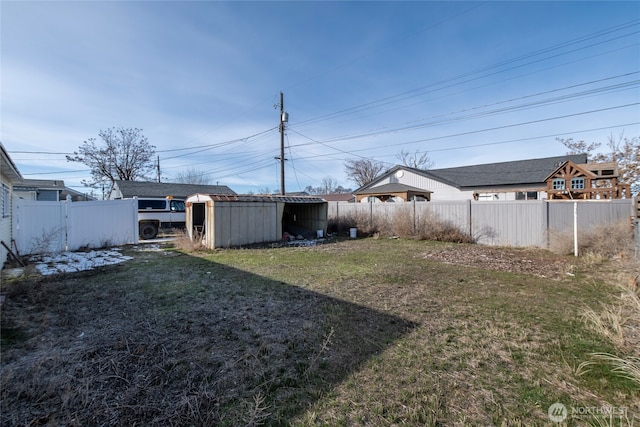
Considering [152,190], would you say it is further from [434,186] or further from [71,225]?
[434,186]

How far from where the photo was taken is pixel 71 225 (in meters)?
9.16

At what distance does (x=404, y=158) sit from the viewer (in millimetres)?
34812

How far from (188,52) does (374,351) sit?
34.6 feet

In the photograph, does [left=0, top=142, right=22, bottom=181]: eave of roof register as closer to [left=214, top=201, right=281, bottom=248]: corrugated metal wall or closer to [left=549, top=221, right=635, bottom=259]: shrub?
[left=214, top=201, right=281, bottom=248]: corrugated metal wall

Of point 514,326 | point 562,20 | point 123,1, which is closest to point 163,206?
point 123,1

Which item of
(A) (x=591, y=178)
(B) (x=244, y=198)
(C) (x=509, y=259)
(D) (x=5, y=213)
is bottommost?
(C) (x=509, y=259)

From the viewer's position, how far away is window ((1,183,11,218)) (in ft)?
22.0

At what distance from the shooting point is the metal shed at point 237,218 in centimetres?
998

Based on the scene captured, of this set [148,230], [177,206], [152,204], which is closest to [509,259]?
[148,230]

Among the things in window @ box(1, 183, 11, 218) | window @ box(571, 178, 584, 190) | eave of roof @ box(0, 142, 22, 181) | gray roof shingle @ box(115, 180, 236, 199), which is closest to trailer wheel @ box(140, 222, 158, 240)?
window @ box(1, 183, 11, 218)

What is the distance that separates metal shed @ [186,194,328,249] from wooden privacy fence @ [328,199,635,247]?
4877 millimetres

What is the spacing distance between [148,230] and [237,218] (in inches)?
213

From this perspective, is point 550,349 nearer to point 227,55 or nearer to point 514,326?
point 514,326

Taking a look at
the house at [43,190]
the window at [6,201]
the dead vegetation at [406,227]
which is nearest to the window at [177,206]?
the window at [6,201]
